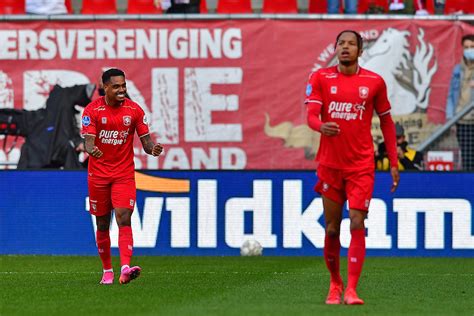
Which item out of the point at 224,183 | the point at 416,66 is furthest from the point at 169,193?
the point at 416,66

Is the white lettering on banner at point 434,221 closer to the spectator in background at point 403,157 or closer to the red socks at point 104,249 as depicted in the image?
the spectator in background at point 403,157

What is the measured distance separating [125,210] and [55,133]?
8.88 m

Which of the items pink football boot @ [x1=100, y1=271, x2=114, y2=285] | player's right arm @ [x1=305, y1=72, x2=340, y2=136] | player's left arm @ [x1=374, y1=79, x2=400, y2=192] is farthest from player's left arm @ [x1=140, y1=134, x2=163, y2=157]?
player's left arm @ [x1=374, y1=79, x2=400, y2=192]

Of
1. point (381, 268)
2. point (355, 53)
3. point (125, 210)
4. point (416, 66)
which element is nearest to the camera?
point (355, 53)

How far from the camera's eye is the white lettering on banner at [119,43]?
2134cm

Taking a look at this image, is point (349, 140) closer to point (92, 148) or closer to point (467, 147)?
point (92, 148)

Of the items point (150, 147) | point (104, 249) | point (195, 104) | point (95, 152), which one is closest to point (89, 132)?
point (95, 152)

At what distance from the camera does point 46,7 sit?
21.7 m

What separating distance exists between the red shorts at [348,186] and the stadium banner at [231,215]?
7394 millimetres

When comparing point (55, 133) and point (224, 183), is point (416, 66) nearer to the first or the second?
point (224, 183)

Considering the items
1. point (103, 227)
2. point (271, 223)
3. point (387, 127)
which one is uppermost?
point (387, 127)

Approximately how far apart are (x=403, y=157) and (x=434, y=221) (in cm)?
221

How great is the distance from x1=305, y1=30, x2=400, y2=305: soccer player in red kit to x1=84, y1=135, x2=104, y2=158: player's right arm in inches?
102

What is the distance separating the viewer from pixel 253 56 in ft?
69.9
